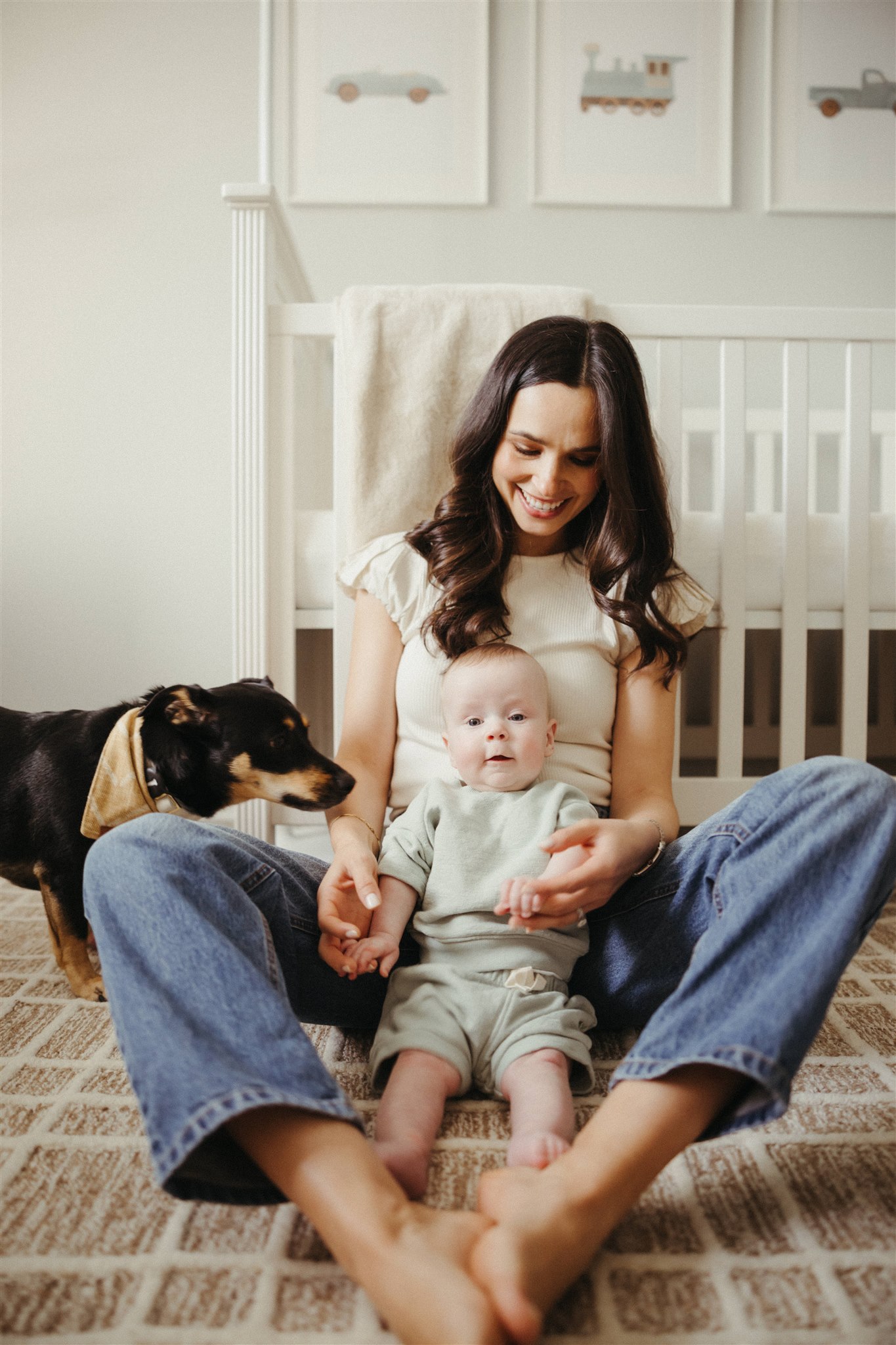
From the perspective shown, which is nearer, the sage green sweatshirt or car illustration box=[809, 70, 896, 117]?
the sage green sweatshirt

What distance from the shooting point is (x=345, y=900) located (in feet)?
2.66

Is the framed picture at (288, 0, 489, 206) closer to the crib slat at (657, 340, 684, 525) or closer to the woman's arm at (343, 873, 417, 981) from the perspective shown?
the crib slat at (657, 340, 684, 525)

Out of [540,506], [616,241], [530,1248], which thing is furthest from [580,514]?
[616,241]

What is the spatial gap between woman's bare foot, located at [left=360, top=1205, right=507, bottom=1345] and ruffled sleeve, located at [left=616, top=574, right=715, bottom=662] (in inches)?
26.6

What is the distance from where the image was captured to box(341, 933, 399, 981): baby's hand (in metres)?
0.77

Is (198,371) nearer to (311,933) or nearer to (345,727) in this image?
(345,727)

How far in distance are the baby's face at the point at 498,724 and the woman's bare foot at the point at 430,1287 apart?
1.44 ft

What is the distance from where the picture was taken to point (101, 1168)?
0.70 metres

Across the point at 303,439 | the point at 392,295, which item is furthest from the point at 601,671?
the point at 303,439

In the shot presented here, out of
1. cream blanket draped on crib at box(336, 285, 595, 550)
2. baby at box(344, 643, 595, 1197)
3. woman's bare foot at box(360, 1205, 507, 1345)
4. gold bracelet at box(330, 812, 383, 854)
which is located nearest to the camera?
woman's bare foot at box(360, 1205, 507, 1345)

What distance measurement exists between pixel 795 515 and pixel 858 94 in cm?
150

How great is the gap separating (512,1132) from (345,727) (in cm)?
49

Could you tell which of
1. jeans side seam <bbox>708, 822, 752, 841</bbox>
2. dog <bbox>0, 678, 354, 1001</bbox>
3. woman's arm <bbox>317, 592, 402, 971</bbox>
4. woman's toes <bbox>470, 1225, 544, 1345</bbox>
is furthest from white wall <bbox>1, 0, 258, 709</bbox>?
woman's toes <bbox>470, 1225, 544, 1345</bbox>

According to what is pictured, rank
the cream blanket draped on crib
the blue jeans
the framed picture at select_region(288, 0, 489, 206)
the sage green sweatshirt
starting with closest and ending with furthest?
the blue jeans → the sage green sweatshirt → the cream blanket draped on crib → the framed picture at select_region(288, 0, 489, 206)
